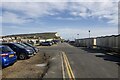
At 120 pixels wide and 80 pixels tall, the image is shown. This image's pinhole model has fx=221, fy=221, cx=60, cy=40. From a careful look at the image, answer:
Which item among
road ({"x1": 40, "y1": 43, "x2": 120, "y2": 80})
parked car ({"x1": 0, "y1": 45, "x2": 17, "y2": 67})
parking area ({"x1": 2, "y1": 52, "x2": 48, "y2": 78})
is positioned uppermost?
parked car ({"x1": 0, "y1": 45, "x2": 17, "y2": 67})

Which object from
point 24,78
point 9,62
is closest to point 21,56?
point 9,62

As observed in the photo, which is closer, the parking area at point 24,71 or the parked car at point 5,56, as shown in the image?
the parking area at point 24,71

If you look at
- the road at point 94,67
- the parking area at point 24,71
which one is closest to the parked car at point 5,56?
the parking area at point 24,71

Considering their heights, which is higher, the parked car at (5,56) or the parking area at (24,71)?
the parked car at (5,56)

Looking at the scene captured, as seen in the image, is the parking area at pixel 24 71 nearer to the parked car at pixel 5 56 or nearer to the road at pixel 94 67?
the parked car at pixel 5 56

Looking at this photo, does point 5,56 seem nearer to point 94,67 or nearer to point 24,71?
point 24,71

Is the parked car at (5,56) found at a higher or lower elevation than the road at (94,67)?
higher

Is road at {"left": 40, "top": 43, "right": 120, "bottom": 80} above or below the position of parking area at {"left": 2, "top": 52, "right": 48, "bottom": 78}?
above

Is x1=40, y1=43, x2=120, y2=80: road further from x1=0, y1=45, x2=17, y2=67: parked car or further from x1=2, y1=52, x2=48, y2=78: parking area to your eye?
x1=0, y1=45, x2=17, y2=67: parked car

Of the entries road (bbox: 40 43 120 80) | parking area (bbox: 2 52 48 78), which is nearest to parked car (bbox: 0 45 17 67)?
parking area (bbox: 2 52 48 78)

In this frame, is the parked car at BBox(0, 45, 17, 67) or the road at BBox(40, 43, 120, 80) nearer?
the road at BBox(40, 43, 120, 80)

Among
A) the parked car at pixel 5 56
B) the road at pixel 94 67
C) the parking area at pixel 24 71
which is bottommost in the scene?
the parking area at pixel 24 71

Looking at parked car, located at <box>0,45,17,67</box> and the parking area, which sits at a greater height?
parked car, located at <box>0,45,17,67</box>

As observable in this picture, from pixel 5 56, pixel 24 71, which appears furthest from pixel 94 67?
pixel 5 56
